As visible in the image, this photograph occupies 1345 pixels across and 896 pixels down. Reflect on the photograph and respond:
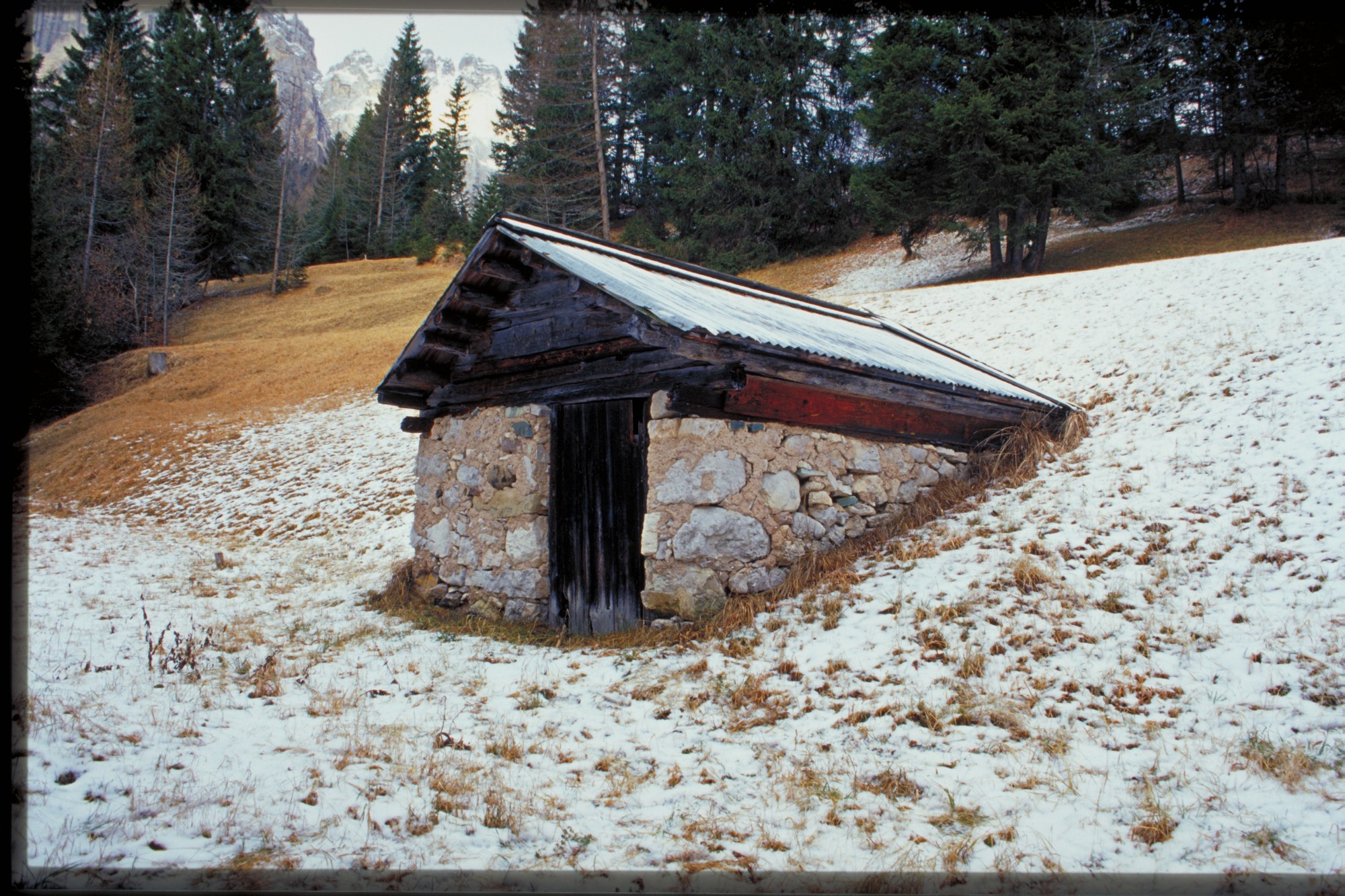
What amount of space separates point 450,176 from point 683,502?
5164 cm

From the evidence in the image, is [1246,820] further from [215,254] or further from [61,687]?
[215,254]

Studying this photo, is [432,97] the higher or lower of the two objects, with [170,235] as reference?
higher

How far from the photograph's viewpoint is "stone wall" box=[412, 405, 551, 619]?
25.4ft

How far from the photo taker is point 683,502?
663 centimetres

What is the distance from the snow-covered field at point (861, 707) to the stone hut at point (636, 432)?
793 millimetres

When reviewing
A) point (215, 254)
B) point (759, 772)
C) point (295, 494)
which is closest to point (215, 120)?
point (215, 254)

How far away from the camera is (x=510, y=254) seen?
7574mm

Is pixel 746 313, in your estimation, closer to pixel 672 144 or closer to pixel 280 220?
pixel 672 144

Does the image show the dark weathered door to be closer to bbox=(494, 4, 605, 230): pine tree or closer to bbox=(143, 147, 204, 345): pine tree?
bbox=(494, 4, 605, 230): pine tree

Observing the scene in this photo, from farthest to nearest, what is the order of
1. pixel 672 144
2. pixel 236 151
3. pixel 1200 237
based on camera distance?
pixel 236 151 < pixel 672 144 < pixel 1200 237

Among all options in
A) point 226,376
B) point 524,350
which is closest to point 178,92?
point 226,376

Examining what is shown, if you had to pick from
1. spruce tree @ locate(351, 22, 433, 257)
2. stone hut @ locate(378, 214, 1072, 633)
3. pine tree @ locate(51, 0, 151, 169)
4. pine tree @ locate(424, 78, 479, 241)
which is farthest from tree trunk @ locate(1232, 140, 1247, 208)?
pine tree @ locate(51, 0, 151, 169)

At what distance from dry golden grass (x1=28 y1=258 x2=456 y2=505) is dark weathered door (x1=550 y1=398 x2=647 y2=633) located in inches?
581

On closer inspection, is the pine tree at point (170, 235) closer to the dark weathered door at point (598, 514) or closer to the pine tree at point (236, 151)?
the pine tree at point (236, 151)
